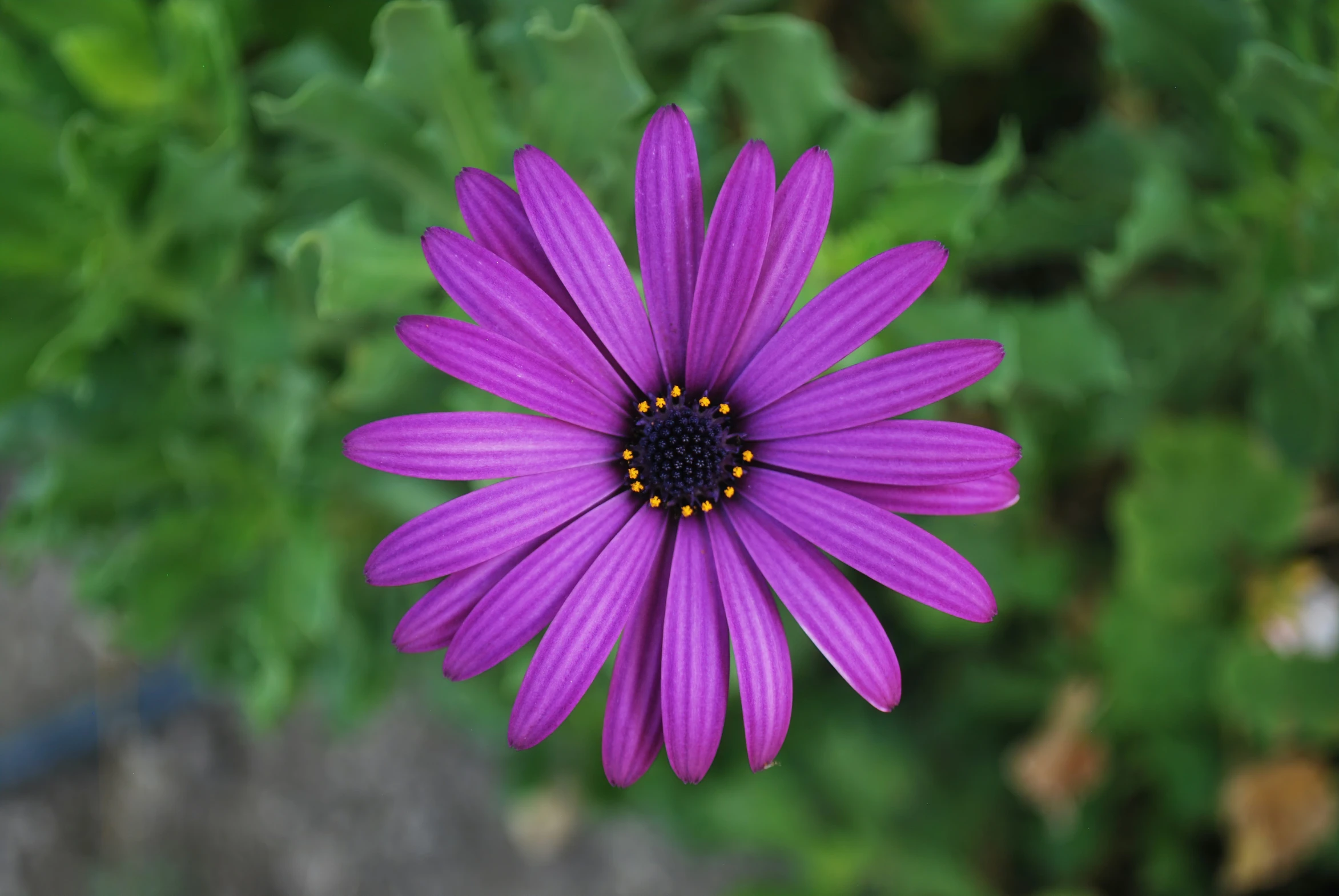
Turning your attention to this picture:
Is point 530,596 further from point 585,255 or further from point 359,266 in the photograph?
point 359,266

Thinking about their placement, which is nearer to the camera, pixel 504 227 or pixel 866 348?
pixel 504 227

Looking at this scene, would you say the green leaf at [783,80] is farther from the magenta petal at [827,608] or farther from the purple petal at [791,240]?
the magenta petal at [827,608]

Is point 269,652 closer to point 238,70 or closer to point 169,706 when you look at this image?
point 238,70

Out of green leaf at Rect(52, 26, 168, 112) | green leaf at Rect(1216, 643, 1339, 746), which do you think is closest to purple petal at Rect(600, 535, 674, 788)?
green leaf at Rect(52, 26, 168, 112)

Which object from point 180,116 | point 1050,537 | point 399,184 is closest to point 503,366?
point 399,184

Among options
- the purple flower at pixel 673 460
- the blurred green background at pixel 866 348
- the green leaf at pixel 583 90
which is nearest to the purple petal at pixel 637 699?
the purple flower at pixel 673 460

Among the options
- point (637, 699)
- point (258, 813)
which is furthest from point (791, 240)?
point (258, 813)
